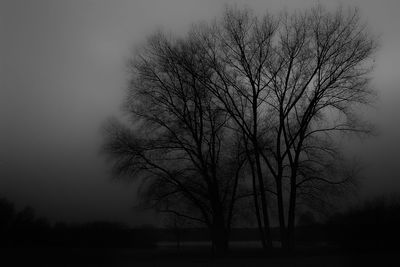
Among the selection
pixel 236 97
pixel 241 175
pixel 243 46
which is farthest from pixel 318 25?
pixel 241 175

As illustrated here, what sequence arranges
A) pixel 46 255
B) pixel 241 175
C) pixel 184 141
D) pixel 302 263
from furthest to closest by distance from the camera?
pixel 241 175
pixel 184 141
pixel 46 255
pixel 302 263

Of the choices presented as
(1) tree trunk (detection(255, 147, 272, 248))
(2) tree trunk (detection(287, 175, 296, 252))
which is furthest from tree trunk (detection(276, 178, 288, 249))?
(1) tree trunk (detection(255, 147, 272, 248))

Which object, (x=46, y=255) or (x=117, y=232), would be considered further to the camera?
(x=117, y=232)

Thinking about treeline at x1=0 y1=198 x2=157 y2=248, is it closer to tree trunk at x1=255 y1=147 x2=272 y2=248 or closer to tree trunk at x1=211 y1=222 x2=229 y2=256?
tree trunk at x1=211 y1=222 x2=229 y2=256

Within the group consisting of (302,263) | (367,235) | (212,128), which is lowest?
(302,263)

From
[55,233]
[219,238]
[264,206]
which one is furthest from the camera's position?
[219,238]

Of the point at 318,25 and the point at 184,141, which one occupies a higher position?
the point at 318,25

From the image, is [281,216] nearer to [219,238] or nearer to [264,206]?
[264,206]

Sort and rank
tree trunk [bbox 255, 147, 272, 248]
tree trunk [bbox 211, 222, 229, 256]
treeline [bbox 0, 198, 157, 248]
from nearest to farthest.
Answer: treeline [bbox 0, 198, 157, 248], tree trunk [bbox 255, 147, 272, 248], tree trunk [bbox 211, 222, 229, 256]

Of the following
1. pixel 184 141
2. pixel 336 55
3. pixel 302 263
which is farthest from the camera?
pixel 184 141

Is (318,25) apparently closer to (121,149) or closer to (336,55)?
(336,55)

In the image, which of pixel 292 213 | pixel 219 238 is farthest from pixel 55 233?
pixel 292 213

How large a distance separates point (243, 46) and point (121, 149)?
10.9 metres

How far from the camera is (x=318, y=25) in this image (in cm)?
3203
